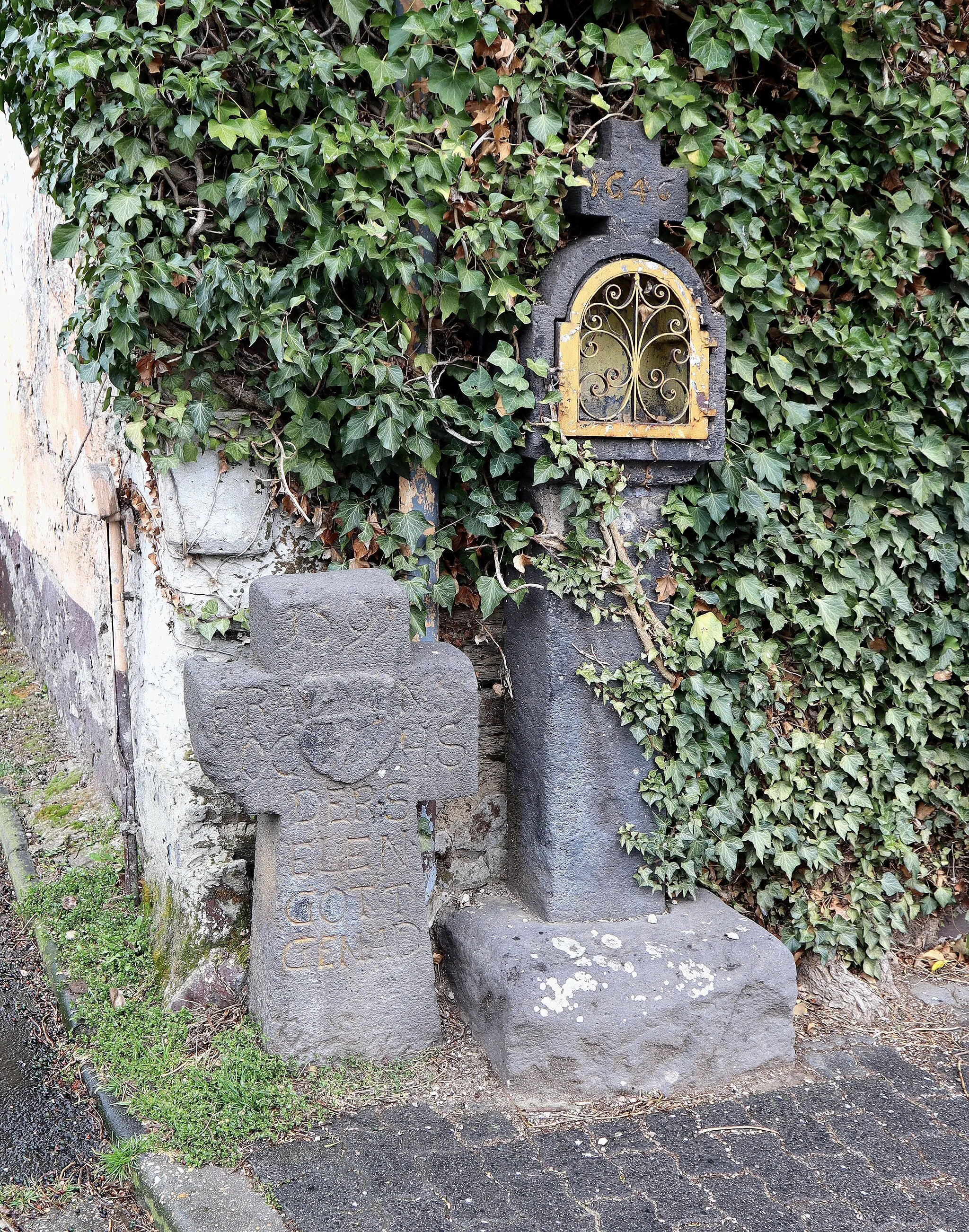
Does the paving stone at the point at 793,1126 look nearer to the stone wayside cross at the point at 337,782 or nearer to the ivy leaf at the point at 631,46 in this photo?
the stone wayside cross at the point at 337,782

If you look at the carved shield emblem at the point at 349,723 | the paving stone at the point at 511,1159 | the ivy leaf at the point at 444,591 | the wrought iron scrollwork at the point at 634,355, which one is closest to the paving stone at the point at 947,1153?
the paving stone at the point at 511,1159

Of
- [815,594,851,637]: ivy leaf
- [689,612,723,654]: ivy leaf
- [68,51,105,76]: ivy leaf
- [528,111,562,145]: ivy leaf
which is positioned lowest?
[689,612,723,654]: ivy leaf

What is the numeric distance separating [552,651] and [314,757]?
33.9 inches

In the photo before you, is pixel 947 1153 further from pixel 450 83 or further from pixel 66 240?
pixel 66 240

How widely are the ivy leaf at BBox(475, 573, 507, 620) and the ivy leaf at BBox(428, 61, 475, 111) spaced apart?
4.63 feet

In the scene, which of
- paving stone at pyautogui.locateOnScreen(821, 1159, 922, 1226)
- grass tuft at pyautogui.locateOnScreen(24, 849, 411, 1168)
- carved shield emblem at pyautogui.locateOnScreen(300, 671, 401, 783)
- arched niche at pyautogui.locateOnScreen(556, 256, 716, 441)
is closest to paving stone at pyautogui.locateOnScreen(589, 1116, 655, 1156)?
paving stone at pyautogui.locateOnScreen(821, 1159, 922, 1226)

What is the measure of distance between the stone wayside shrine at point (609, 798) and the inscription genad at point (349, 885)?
0.37 m

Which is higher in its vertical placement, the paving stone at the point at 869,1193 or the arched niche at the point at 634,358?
the arched niche at the point at 634,358

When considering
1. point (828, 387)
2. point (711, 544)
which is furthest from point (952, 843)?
point (828, 387)

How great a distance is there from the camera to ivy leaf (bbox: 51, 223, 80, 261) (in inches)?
121

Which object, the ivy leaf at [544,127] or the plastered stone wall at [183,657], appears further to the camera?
the plastered stone wall at [183,657]

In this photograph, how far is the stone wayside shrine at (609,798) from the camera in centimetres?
304

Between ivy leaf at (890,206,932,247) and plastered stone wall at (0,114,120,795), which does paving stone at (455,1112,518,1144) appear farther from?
ivy leaf at (890,206,932,247)

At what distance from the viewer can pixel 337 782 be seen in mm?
2949
